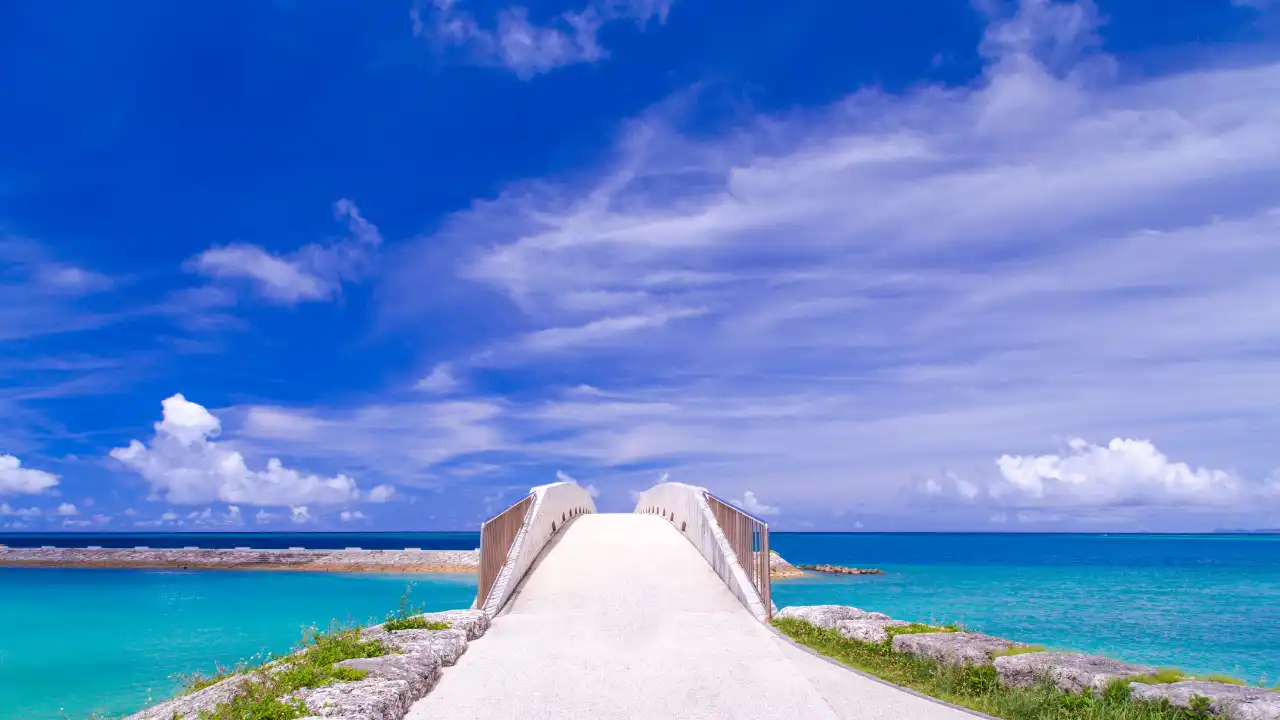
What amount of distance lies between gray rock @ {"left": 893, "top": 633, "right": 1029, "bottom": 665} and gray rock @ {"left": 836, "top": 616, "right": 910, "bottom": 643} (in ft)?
1.22

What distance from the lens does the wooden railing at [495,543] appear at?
37.8 feet

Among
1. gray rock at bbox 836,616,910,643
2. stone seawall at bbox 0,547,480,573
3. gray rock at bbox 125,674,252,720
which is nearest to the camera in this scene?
gray rock at bbox 125,674,252,720

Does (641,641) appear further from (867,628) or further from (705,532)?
(705,532)

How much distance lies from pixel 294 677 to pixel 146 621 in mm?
25296

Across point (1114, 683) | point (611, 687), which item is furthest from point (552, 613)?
point (1114, 683)

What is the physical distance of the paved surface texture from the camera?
21.4 ft

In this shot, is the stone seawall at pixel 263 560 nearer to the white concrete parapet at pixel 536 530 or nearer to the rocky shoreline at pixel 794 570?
the rocky shoreline at pixel 794 570

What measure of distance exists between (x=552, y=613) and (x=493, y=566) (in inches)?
66.6

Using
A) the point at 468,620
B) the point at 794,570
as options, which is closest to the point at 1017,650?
Result: the point at 468,620

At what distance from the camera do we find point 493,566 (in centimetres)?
1233

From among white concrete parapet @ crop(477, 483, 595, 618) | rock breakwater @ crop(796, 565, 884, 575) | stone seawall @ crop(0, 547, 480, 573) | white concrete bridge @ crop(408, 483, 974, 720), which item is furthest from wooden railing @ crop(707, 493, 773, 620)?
rock breakwater @ crop(796, 565, 884, 575)

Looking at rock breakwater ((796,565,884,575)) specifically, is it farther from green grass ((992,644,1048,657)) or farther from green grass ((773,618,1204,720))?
green grass ((992,644,1048,657))

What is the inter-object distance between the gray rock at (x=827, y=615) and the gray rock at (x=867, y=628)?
0.43 feet

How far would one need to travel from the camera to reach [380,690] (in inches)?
235
